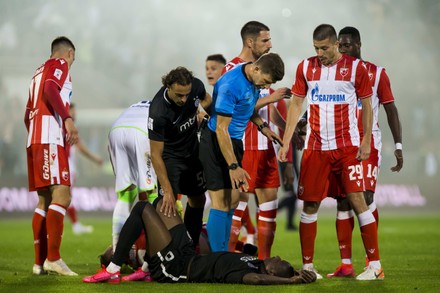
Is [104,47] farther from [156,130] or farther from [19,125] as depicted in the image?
[156,130]

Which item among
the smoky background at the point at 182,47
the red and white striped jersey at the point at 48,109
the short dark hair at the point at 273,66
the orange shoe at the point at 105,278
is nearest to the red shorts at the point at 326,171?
the short dark hair at the point at 273,66

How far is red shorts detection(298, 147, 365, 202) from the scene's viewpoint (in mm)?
8555

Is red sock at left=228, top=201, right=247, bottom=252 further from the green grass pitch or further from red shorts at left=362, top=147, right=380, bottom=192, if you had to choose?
red shorts at left=362, top=147, right=380, bottom=192

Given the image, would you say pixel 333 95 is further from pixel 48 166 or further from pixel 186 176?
pixel 48 166

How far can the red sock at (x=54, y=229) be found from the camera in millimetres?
9102

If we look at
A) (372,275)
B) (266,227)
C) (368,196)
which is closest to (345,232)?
(368,196)

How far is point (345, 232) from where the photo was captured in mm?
9141

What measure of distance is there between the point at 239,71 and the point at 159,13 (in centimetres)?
1733

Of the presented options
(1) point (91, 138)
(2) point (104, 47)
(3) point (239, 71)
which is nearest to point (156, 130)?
(3) point (239, 71)

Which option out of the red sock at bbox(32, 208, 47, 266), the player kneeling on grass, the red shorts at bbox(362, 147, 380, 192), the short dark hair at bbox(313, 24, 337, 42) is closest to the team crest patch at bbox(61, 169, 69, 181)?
the red sock at bbox(32, 208, 47, 266)

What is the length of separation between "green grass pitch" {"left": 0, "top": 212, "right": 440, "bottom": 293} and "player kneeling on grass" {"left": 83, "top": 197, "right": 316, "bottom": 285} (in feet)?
0.35

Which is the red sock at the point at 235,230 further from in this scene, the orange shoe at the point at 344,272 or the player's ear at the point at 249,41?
the player's ear at the point at 249,41

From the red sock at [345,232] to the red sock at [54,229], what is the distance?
2.82 m

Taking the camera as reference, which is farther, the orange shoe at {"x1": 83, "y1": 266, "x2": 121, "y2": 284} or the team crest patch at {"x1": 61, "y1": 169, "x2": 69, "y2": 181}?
the team crest patch at {"x1": 61, "y1": 169, "x2": 69, "y2": 181}
